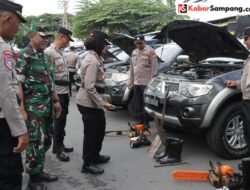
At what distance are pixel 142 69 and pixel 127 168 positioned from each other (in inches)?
97.5

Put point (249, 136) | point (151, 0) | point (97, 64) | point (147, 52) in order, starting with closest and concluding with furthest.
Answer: point (249, 136) < point (97, 64) < point (147, 52) < point (151, 0)

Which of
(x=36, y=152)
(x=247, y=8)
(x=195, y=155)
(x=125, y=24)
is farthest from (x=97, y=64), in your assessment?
(x=125, y=24)

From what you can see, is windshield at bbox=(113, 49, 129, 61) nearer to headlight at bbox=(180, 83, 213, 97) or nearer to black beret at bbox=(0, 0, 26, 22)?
headlight at bbox=(180, 83, 213, 97)

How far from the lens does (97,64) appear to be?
449 cm

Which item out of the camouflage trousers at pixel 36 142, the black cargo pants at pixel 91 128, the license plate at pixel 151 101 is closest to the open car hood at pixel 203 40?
the license plate at pixel 151 101

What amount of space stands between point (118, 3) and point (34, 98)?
21.4m

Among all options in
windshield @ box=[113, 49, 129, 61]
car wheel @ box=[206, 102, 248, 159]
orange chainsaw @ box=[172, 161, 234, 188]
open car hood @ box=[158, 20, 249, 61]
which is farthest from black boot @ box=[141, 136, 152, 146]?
windshield @ box=[113, 49, 129, 61]

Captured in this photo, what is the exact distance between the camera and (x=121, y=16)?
24.0 m

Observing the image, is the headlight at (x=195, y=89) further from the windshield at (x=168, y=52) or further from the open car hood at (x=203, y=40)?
the windshield at (x=168, y=52)

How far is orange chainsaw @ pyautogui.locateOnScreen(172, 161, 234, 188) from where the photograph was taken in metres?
3.94

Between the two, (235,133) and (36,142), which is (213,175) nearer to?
(235,133)

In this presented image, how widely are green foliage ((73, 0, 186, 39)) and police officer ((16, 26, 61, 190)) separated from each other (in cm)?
1941

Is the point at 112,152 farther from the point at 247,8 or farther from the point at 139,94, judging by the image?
the point at 247,8

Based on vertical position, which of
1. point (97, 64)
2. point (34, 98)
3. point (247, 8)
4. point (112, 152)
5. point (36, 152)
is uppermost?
point (247, 8)
